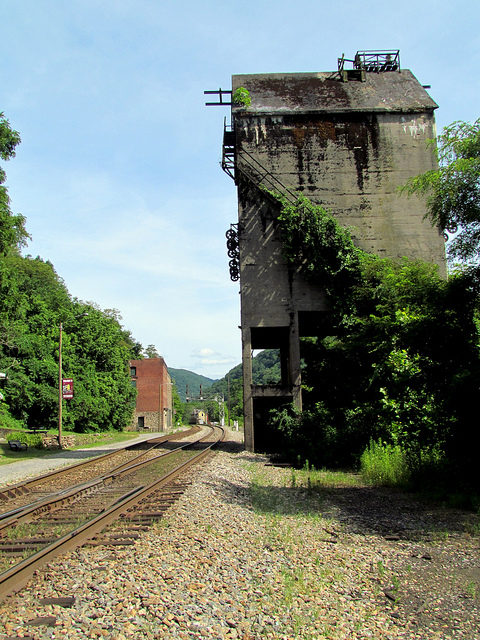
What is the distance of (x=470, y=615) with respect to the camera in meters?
4.59

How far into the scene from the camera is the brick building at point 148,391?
7188cm

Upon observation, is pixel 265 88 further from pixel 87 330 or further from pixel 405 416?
pixel 87 330

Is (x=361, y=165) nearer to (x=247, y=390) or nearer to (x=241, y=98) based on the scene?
(x=241, y=98)

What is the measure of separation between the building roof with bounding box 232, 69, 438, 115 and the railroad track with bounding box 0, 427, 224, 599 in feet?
68.2

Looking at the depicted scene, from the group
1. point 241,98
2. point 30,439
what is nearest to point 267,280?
point 241,98

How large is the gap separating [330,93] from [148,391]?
56.2m

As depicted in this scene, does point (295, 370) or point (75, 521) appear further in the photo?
point (295, 370)

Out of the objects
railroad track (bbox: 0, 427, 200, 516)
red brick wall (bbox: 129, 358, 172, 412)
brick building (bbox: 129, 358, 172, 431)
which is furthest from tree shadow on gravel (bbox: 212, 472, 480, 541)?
red brick wall (bbox: 129, 358, 172, 412)

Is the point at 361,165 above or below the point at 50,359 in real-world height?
above

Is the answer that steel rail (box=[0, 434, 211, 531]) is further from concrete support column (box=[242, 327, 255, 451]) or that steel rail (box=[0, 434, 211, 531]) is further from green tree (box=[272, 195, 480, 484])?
concrete support column (box=[242, 327, 255, 451])

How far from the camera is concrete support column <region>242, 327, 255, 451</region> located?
22531 millimetres

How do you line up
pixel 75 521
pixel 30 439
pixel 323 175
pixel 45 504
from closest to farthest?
pixel 75 521
pixel 45 504
pixel 323 175
pixel 30 439

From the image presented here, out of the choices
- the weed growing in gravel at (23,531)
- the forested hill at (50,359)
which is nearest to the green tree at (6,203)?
the forested hill at (50,359)

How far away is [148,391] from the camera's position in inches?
2928
